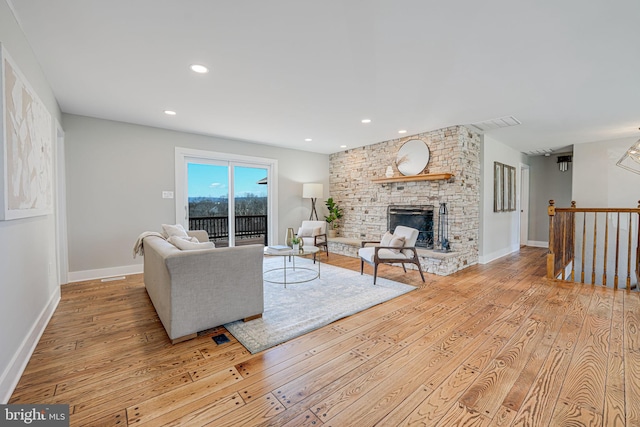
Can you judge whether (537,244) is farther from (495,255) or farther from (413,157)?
(413,157)

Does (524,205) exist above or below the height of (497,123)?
below

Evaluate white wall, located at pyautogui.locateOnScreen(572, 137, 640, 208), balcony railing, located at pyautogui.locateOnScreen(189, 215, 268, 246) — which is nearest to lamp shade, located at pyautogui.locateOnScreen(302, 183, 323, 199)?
balcony railing, located at pyautogui.locateOnScreen(189, 215, 268, 246)

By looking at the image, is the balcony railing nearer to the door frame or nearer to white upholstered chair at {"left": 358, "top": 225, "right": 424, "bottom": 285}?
white upholstered chair at {"left": 358, "top": 225, "right": 424, "bottom": 285}

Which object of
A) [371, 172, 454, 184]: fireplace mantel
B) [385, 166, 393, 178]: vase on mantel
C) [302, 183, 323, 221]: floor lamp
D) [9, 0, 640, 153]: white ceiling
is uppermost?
[9, 0, 640, 153]: white ceiling

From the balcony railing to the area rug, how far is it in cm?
180

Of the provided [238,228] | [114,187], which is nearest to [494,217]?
[238,228]

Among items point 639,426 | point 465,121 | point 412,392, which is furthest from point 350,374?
point 465,121

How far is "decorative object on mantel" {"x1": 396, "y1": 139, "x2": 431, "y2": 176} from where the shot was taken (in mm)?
4977

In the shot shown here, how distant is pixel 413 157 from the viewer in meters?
5.14

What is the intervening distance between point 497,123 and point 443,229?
73.3 inches

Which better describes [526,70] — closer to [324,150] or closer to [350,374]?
[350,374]

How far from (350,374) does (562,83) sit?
3551mm

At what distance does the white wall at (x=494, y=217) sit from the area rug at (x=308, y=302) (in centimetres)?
254

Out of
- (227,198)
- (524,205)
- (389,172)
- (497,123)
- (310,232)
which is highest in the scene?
(497,123)
